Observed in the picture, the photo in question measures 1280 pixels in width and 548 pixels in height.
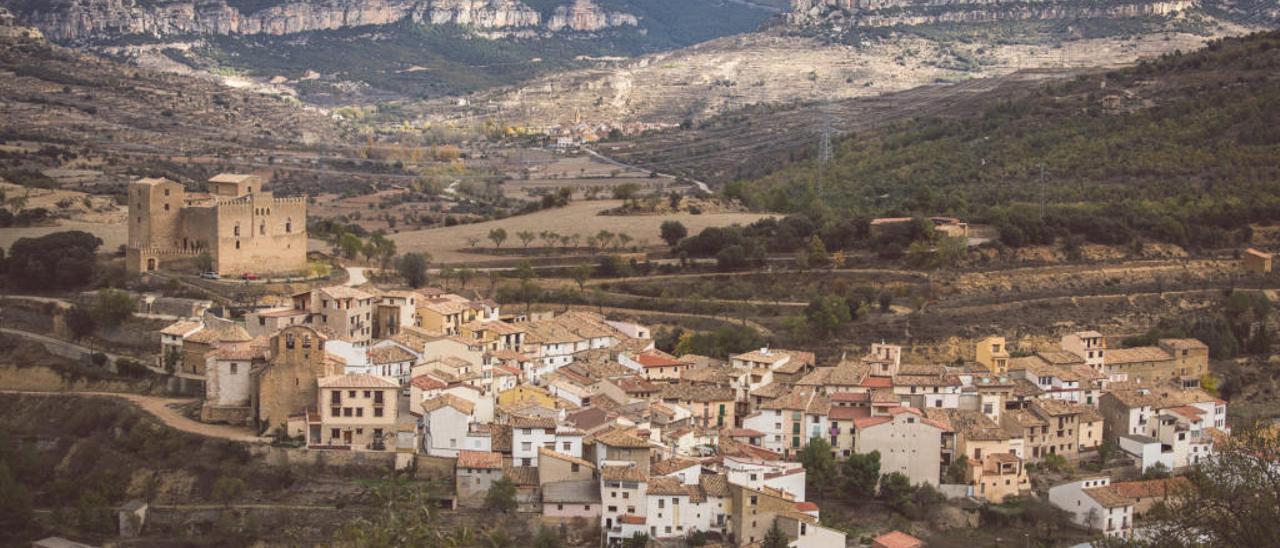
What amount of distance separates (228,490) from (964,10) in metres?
97.5

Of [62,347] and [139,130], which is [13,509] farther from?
[139,130]

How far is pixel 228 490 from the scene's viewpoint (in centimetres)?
3281

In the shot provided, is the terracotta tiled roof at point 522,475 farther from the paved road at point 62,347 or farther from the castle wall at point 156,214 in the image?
the castle wall at point 156,214

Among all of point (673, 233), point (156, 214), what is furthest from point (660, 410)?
point (673, 233)

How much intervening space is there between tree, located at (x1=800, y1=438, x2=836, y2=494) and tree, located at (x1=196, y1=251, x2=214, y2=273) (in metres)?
15.4

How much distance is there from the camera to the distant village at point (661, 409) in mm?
32281

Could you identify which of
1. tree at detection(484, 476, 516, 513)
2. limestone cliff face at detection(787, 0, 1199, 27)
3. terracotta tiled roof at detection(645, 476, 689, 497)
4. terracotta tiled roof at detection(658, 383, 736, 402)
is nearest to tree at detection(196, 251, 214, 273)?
terracotta tiled roof at detection(658, 383, 736, 402)

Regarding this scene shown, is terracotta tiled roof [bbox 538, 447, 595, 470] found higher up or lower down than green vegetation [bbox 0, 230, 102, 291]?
lower down

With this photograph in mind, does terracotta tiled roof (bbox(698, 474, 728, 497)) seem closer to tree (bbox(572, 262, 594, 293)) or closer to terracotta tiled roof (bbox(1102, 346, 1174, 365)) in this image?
terracotta tiled roof (bbox(1102, 346, 1174, 365))

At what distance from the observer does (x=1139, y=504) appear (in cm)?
3384

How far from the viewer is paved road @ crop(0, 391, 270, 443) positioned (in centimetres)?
3456

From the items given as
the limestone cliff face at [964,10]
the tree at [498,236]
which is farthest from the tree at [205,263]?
the limestone cliff face at [964,10]

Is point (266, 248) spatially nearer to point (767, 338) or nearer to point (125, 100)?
point (767, 338)

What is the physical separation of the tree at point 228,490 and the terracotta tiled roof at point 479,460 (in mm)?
3721
